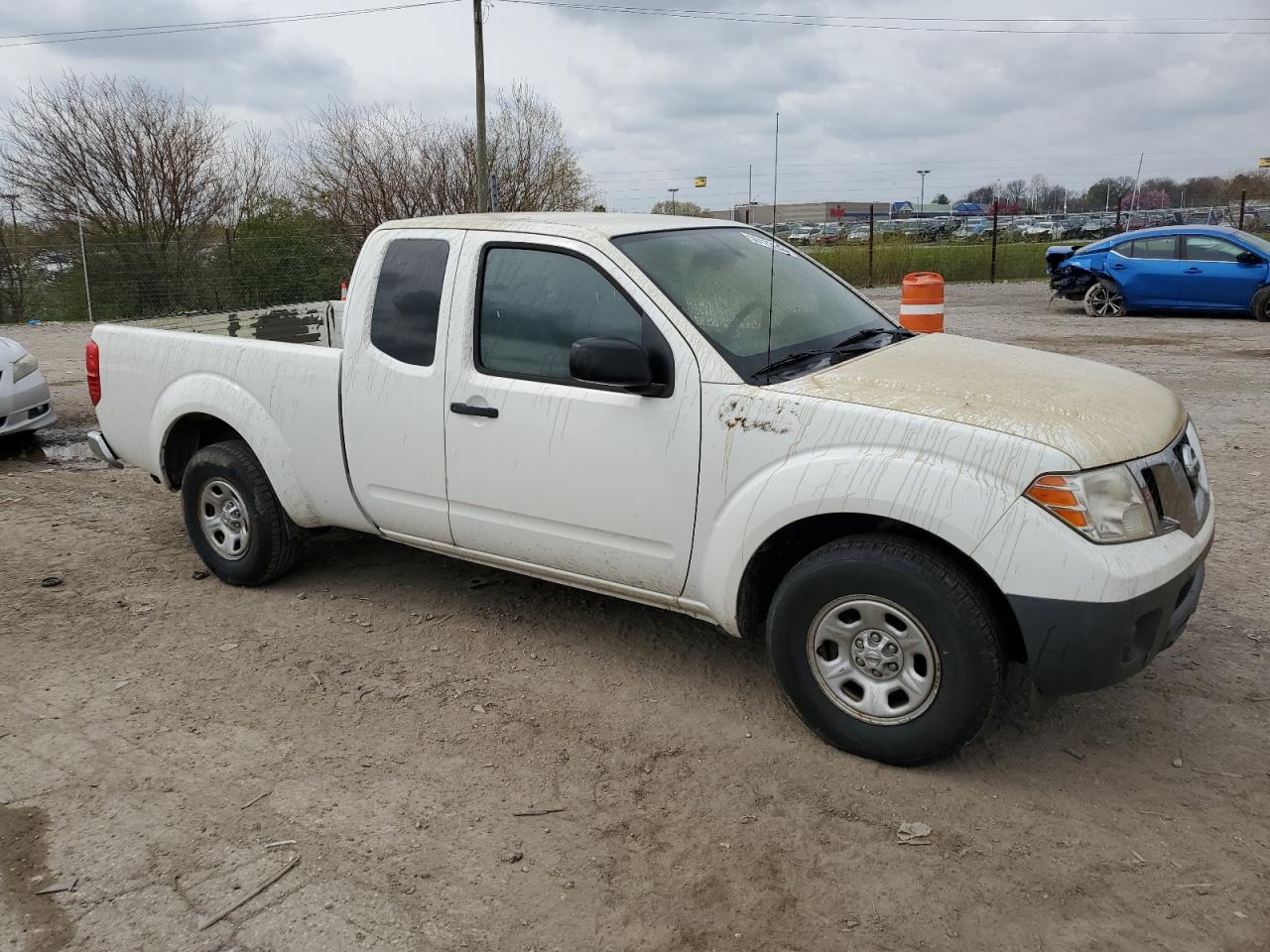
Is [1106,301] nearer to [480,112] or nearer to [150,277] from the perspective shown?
[480,112]

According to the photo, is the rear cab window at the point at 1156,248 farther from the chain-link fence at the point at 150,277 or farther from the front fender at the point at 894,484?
the front fender at the point at 894,484

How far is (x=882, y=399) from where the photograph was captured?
11.1ft

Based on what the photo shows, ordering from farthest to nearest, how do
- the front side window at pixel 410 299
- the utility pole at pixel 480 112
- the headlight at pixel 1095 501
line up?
the utility pole at pixel 480 112 < the front side window at pixel 410 299 < the headlight at pixel 1095 501

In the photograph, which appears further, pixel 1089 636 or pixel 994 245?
pixel 994 245

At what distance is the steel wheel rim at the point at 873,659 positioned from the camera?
130 inches

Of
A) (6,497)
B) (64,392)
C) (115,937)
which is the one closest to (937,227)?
(64,392)

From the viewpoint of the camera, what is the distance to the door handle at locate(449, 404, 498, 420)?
411cm

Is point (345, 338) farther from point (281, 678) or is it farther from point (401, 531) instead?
point (281, 678)

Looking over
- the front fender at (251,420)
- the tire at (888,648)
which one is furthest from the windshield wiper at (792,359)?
the front fender at (251,420)

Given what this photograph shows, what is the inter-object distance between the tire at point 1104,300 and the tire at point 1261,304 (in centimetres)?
192

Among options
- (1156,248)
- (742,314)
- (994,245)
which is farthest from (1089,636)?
(994,245)

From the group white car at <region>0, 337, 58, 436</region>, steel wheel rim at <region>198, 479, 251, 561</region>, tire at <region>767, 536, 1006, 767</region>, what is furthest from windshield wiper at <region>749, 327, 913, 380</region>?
white car at <region>0, 337, 58, 436</region>

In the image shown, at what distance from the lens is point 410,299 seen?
4426mm

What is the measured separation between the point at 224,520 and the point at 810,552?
10.4 feet
